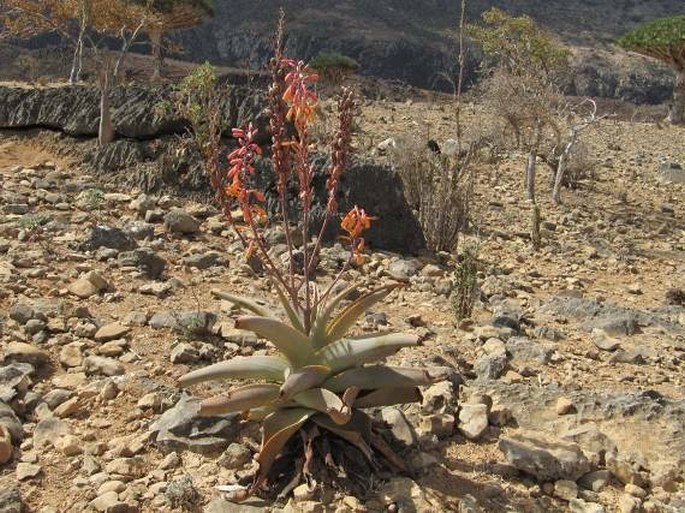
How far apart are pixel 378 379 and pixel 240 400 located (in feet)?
1.67

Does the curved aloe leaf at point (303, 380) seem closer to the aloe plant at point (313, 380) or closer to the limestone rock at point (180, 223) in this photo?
the aloe plant at point (313, 380)

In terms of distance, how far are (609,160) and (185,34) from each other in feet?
101

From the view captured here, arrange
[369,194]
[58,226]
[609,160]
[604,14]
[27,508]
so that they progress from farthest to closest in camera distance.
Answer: [604,14] → [609,160] → [369,194] → [58,226] → [27,508]

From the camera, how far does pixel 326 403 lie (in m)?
2.43

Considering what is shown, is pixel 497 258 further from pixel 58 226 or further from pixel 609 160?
pixel 609 160

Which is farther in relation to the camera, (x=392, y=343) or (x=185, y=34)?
(x=185, y=34)

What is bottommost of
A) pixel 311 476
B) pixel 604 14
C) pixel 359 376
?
pixel 311 476

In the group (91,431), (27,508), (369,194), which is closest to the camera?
(27,508)

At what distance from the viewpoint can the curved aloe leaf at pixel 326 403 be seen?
235 centimetres

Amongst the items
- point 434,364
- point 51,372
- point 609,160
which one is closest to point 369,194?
point 434,364

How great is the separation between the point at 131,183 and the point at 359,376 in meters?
4.69

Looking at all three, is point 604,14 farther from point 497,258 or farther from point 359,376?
point 359,376

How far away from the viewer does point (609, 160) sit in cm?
1274

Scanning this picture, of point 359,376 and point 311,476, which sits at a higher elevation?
point 359,376
